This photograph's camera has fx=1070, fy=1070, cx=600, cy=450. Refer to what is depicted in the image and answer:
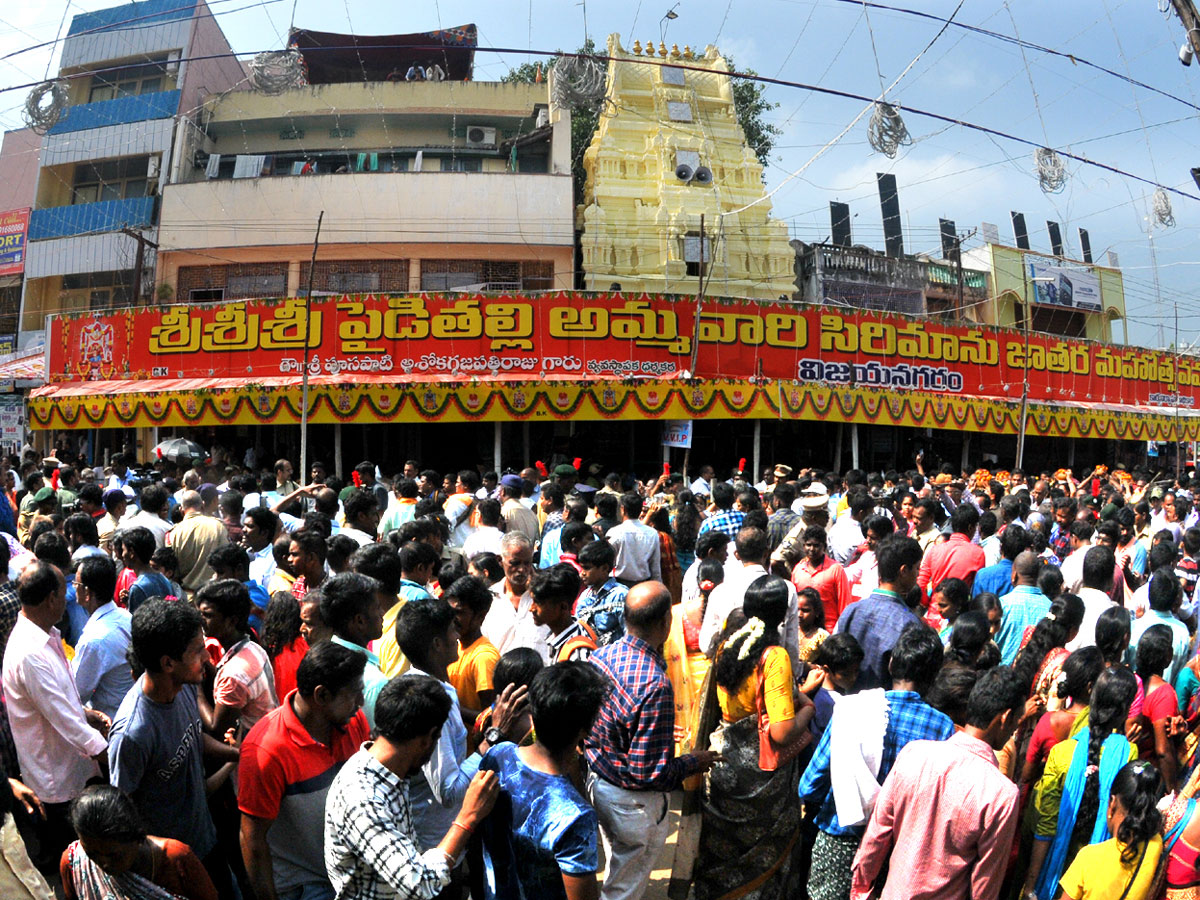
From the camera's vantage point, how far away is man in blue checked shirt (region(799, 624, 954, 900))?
3.90m

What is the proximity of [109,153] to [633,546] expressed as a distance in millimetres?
27430

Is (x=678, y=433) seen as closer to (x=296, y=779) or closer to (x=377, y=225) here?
(x=377, y=225)

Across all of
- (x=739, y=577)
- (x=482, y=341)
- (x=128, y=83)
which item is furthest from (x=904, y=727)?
(x=128, y=83)

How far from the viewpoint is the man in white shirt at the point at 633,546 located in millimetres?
7406

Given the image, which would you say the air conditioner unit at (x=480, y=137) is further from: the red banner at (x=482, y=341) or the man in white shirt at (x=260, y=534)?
the man in white shirt at (x=260, y=534)

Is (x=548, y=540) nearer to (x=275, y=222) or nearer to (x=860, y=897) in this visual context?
(x=860, y=897)

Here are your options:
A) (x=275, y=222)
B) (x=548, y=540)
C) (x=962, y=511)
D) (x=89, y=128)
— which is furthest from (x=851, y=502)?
(x=89, y=128)

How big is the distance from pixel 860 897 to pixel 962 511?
423 cm

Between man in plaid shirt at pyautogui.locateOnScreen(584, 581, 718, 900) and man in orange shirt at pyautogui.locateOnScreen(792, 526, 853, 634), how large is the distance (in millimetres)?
2538

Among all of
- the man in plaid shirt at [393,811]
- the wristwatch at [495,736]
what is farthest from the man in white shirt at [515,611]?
the man in plaid shirt at [393,811]

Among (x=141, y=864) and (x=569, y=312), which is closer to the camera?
(x=141, y=864)

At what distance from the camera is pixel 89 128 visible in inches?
1182

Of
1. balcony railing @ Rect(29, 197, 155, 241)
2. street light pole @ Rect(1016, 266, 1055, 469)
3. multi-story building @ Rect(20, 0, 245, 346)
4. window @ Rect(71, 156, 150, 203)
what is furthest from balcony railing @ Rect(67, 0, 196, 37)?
street light pole @ Rect(1016, 266, 1055, 469)

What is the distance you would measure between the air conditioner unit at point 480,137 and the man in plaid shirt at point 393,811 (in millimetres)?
27130
